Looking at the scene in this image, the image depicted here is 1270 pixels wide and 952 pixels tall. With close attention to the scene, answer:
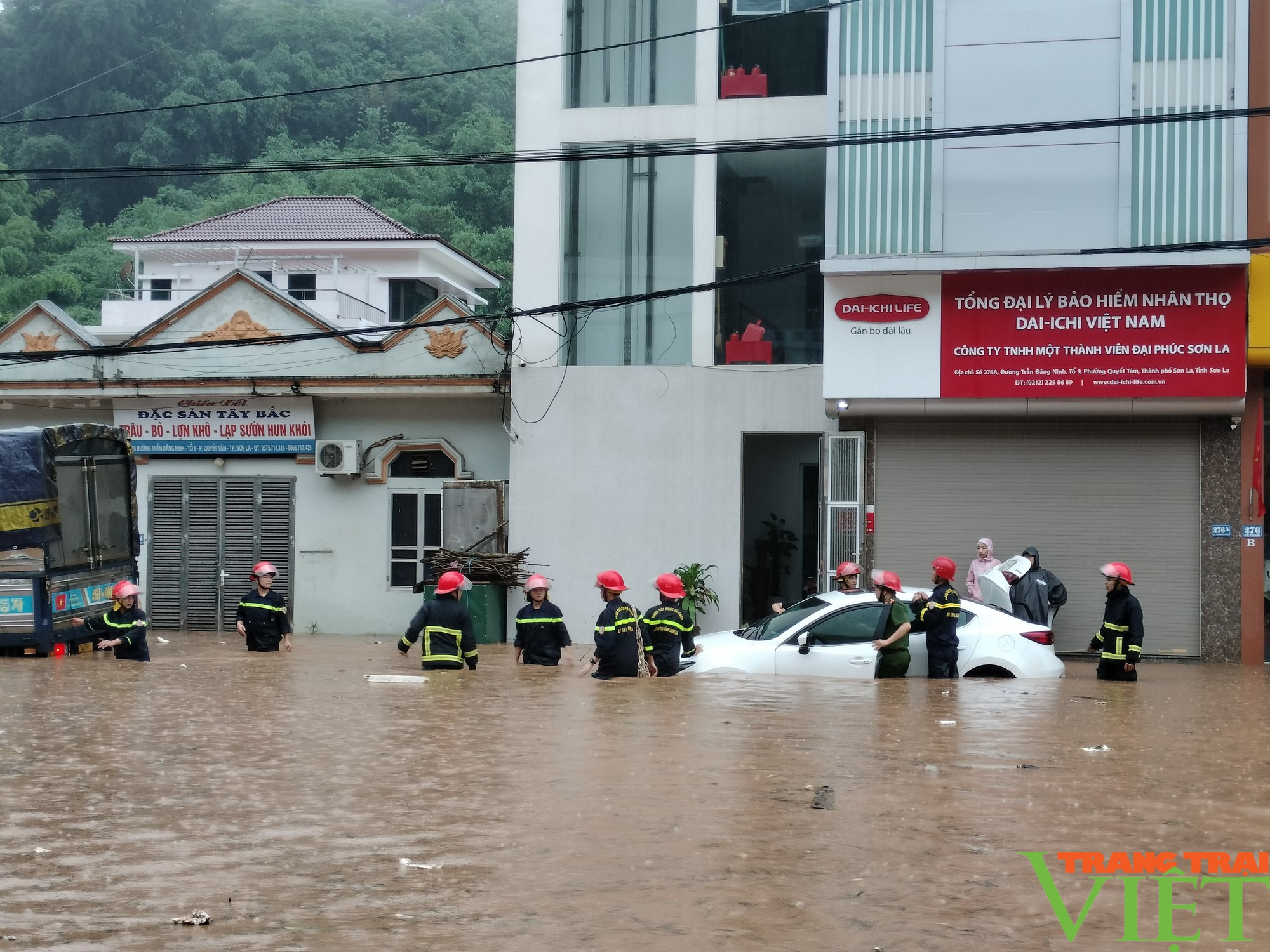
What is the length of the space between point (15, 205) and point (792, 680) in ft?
203

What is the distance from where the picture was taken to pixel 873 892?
619cm

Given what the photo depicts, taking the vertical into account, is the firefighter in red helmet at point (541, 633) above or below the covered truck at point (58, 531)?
below

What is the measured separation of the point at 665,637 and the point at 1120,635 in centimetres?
459

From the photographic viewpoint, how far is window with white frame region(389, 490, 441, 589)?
22438 millimetres

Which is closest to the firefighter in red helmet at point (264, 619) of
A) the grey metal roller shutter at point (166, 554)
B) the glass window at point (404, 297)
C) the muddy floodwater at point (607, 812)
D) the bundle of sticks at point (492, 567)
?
the muddy floodwater at point (607, 812)

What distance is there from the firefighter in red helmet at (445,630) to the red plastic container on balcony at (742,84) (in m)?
9.26

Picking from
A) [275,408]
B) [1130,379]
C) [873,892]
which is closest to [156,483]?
[275,408]

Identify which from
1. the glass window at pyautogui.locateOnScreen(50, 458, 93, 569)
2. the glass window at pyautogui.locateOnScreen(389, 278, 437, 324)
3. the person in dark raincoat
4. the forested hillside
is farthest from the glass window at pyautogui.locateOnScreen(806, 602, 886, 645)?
the forested hillside

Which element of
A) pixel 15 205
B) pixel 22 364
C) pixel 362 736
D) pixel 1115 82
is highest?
pixel 15 205

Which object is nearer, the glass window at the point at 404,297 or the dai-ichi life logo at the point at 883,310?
the dai-ichi life logo at the point at 883,310

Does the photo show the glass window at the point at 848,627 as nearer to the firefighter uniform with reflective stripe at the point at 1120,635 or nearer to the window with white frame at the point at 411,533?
the firefighter uniform with reflective stripe at the point at 1120,635

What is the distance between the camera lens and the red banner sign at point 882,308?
18750mm

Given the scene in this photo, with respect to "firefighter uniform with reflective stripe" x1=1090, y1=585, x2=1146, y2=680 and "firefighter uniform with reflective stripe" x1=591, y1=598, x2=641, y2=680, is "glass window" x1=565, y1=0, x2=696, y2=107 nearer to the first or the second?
"firefighter uniform with reflective stripe" x1=591, y1=598, x2=641, y2=680

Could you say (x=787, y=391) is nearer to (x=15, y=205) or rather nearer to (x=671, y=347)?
(x=671, y=347)
